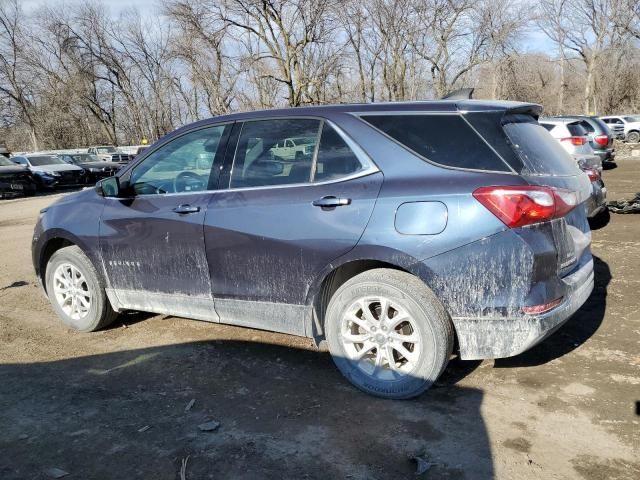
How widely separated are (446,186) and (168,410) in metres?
2.10

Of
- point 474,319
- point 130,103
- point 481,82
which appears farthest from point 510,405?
point 130,103

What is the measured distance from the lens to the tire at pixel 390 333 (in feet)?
10.5

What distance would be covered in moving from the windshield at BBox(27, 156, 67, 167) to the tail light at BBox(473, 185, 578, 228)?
2386 cm

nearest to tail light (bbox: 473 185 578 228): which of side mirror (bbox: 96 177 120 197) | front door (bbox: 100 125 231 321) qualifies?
front door (bbox: 100 125 231 321)

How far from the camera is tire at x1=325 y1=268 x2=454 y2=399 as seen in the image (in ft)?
10.5

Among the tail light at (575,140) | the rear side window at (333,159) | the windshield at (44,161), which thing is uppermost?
the windshield at (44,161)

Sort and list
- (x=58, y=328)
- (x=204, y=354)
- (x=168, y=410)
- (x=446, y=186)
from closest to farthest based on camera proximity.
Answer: (x=446, y=186) → (x=168, y=410) → (x=204, y=354) → (x=58, y=328)

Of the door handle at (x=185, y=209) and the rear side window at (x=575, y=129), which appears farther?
the rear side window at (x=575, y=129)

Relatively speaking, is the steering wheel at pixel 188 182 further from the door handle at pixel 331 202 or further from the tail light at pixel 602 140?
the tail light at pixel 602 140

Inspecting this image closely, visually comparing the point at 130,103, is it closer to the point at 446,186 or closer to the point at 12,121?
the point at 12,121

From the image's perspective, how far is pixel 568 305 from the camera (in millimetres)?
3225

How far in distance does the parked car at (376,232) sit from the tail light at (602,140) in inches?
603

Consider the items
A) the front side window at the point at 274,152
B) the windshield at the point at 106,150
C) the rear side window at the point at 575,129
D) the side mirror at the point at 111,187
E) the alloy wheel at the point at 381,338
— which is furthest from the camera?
the windshield at the point at 106,150

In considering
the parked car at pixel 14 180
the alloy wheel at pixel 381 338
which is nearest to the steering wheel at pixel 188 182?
the alloy wheel at pixel 381 338
